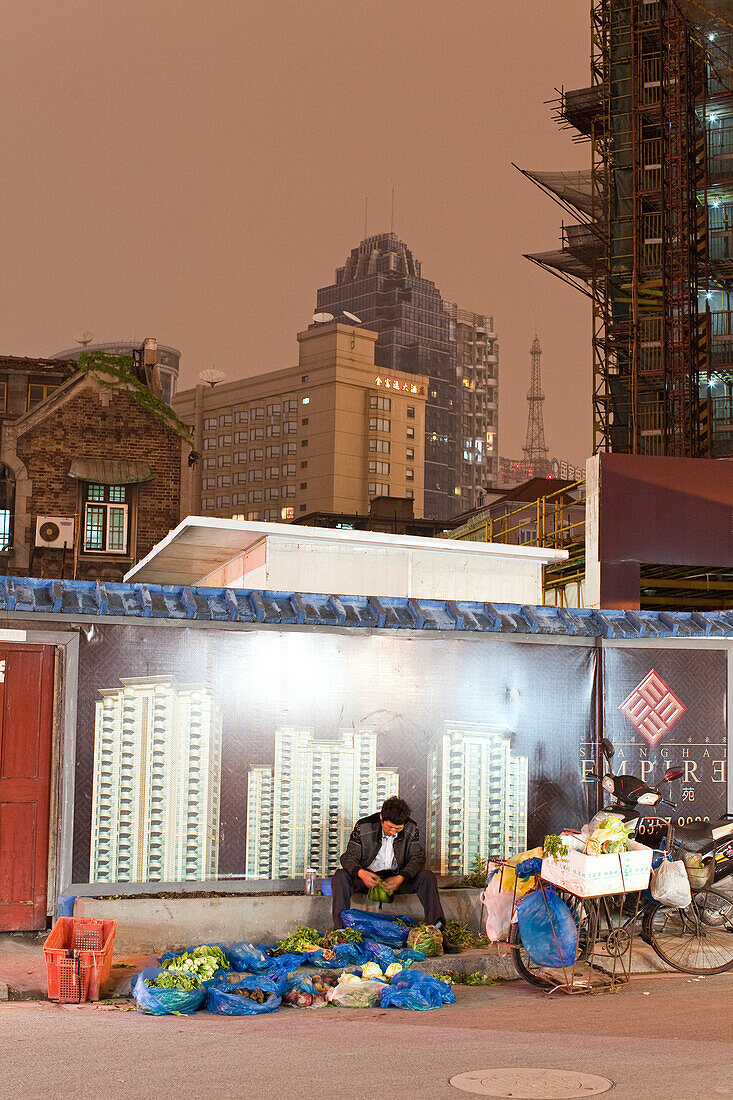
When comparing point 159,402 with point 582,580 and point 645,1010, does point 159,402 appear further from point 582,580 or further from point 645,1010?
point 645,1010

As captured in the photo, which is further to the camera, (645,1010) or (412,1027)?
(645,1010)

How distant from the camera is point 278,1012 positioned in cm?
936

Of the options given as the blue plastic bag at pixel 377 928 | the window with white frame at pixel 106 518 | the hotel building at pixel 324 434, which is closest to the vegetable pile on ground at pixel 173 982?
the blue plastic bag at pixel 377 928

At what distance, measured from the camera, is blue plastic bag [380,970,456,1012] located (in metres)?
9.42

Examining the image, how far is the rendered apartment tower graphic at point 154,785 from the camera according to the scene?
37.4 ft

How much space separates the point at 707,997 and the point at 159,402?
30.7 meters

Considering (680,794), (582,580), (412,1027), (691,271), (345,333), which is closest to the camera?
(412,1027)

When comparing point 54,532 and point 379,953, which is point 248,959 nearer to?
point 379,953

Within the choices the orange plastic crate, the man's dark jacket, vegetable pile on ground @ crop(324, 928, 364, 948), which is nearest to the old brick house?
the man's dark jacket

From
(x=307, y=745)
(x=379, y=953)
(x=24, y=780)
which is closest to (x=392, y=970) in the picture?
(x=379, y=953)

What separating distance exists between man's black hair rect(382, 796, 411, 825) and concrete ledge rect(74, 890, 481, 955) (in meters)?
0.84

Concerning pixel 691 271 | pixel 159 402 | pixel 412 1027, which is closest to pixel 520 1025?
pixel 412 1027

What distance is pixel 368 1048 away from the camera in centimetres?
807

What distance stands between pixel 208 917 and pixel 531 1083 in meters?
4.53
